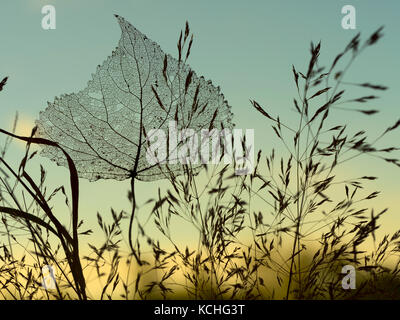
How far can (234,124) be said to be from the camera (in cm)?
241

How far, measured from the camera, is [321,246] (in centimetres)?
218

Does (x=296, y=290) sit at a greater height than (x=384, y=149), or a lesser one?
lesser

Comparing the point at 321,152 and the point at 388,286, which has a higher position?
the point at 321,152

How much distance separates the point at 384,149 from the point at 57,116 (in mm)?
1345

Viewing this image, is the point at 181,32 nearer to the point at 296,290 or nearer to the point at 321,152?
the point at 321,152
